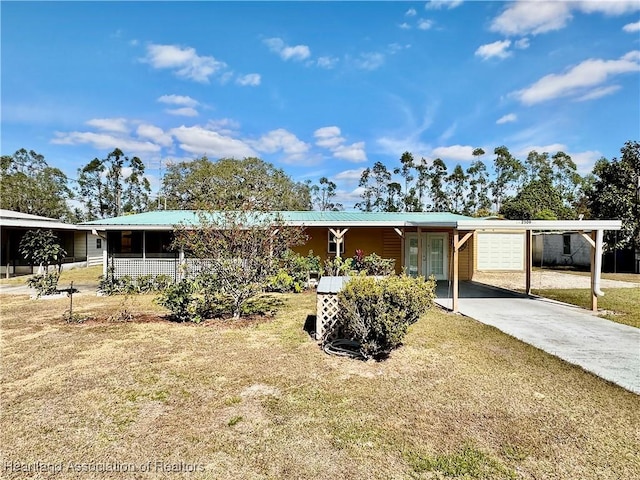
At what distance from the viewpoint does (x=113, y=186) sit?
38594mm

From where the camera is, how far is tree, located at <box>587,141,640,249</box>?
704 inches

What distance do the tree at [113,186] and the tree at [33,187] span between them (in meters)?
2.73

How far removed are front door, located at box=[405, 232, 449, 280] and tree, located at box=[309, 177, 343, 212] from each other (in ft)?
106

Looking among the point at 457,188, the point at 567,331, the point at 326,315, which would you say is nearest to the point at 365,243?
the point at 567,331

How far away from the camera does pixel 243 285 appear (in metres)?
7.72

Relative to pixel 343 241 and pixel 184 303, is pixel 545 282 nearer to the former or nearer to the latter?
pixel 343 241

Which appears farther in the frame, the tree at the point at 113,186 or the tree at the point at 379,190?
the tree at the point at 379,190

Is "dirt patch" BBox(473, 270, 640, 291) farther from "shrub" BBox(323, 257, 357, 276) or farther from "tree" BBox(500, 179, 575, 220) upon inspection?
"tree" BBox(500, 179, 575, 220)

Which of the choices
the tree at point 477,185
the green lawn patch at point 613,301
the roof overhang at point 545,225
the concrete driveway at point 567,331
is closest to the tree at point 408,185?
the tree at point 477,185

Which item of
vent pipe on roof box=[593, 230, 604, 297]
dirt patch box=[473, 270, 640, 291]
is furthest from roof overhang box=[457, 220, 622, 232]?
dirt patch box=[473, 270, 640, 291]

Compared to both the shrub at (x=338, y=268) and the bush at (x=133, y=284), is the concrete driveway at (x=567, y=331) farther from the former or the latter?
the bush at (x=133, y=284)

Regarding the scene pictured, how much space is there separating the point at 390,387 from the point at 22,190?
3434 cm

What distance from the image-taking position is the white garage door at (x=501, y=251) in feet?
61.3

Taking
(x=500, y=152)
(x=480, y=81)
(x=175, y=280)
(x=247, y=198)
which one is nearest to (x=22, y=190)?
(x=175, y=280)
